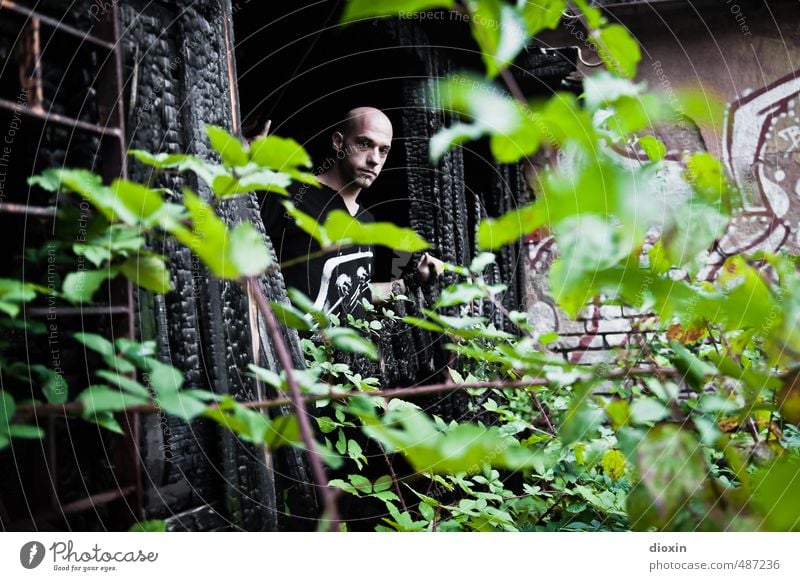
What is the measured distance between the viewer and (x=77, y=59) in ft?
1.51

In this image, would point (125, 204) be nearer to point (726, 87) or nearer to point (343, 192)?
point (343, 192)

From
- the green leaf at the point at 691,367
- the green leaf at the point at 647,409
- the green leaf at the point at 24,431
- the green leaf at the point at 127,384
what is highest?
Answer: the green leaf at the point at 127,384

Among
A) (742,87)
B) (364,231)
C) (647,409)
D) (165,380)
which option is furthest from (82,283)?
A: (742,87)

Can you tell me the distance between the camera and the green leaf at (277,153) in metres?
0.29

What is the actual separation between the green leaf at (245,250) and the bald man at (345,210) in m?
0.49

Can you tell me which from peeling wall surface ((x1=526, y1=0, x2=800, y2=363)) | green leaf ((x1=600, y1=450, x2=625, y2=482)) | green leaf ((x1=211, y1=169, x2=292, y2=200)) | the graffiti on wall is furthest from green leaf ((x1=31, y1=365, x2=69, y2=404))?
peeling wall surface ((x1=526, y1=0, x2=800, y2=363))

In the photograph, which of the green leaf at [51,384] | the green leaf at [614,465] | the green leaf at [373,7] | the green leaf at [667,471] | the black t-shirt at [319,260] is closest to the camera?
the green leaf at [373,7]

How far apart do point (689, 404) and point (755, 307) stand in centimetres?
30

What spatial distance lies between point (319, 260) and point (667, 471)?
1.77 ft

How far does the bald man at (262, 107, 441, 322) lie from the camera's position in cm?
77

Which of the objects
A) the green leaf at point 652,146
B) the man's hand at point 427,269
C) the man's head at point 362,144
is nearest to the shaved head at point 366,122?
the man's head at point 362,144

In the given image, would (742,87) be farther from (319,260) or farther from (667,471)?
(667,471)

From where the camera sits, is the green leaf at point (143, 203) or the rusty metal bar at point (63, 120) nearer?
the green leaf at point (143, 203)

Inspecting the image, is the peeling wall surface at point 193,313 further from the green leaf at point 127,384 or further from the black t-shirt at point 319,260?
the black t-shirt at point 319,260
